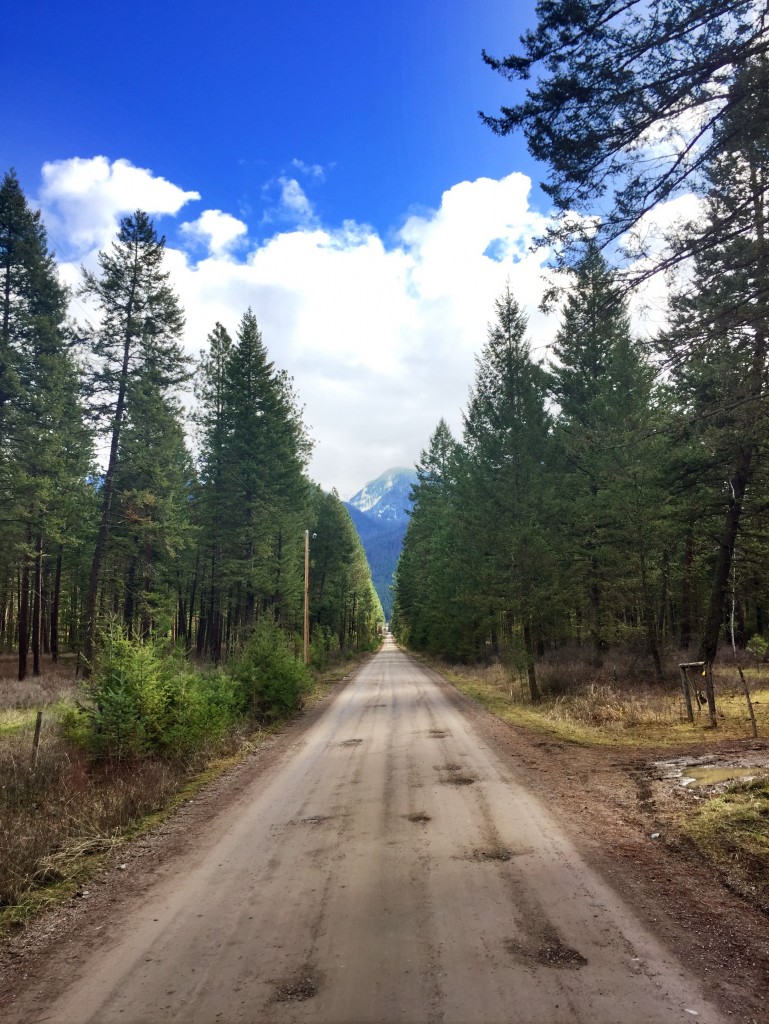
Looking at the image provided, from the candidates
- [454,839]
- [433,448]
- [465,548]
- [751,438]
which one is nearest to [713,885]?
[454,839]

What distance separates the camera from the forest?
20.1 ft

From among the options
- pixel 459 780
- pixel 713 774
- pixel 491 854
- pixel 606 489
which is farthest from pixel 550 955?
pixel 606 489

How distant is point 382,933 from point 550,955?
127 centimetres

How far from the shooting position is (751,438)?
12.4m

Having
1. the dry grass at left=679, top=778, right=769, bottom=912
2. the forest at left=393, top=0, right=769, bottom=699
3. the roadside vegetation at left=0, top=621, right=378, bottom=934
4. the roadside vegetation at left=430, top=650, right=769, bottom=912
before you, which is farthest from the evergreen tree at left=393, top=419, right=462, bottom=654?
the dry grass at left=679, top=778, right=769, bottom=912

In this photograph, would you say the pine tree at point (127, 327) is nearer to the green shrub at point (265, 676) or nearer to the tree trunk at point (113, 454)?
the tree trunk at point (113, 454)

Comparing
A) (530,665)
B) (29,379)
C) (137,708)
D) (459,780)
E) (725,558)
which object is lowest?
(459,780)

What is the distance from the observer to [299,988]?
3557 millimetres

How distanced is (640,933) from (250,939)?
3.05 metres

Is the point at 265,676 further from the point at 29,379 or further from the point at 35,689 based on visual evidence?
the point at 29,379

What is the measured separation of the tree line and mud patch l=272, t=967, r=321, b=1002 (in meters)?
15.2

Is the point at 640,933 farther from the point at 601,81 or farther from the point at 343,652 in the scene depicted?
the point at 343,652

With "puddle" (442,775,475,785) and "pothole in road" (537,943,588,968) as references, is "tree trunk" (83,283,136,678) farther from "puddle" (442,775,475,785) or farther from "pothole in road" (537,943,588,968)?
"pothole in road" (537,943,588,968)

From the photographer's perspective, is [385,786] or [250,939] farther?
[385,786]
